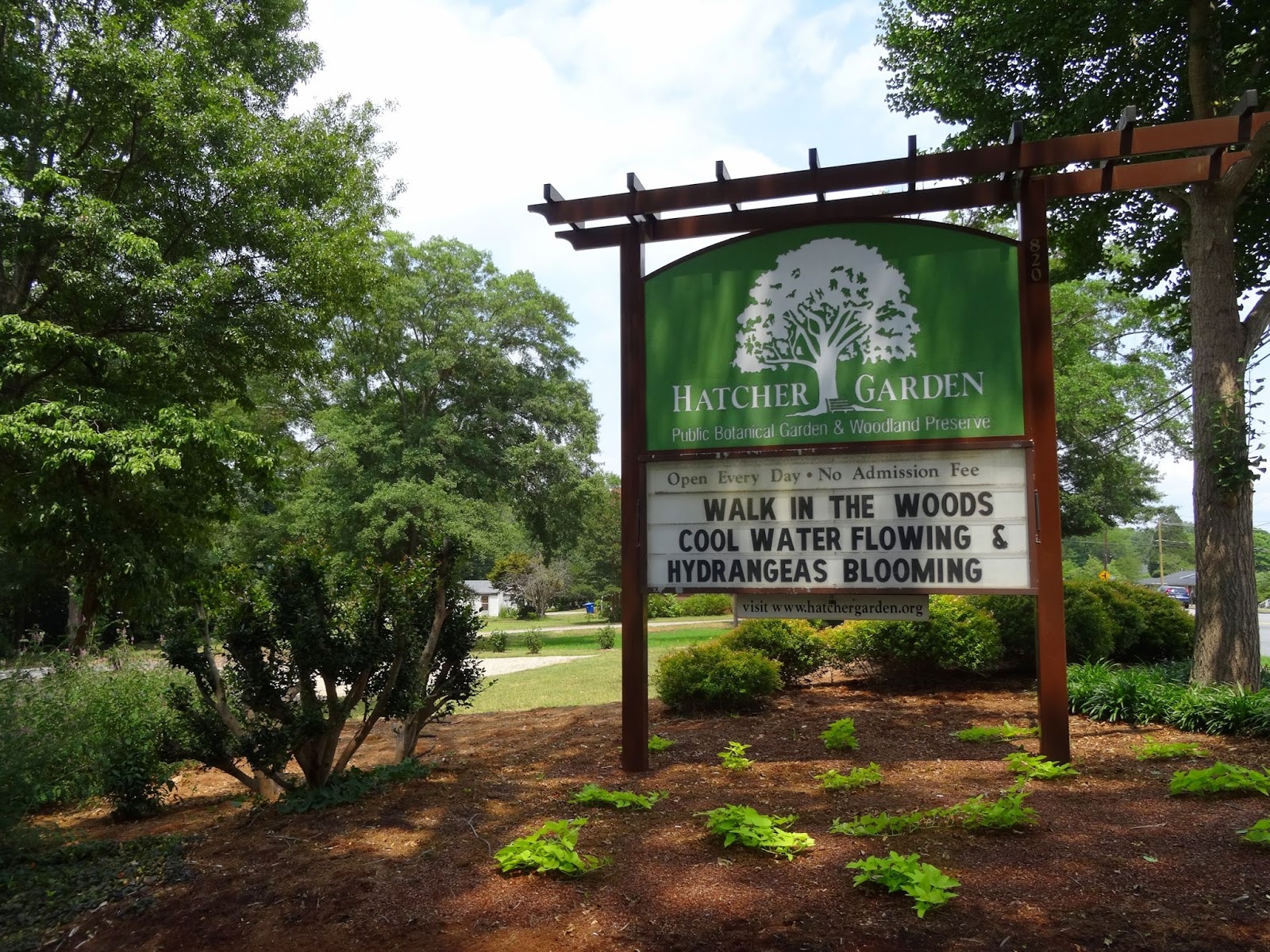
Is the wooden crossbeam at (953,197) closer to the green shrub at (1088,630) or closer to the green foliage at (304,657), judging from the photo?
the green foliage at (304,657)

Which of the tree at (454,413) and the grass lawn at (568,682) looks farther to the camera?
the tree at (454,413)

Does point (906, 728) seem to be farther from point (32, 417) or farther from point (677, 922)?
point (32, 417)

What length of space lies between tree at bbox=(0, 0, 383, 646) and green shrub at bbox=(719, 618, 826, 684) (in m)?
7.09

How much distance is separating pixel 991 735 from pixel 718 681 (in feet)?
9.32

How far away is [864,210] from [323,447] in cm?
3035

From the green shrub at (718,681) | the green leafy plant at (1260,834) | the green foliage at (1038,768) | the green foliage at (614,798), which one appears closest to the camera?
the green leafy plant at (1260,834)

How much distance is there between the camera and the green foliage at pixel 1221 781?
16.3ft

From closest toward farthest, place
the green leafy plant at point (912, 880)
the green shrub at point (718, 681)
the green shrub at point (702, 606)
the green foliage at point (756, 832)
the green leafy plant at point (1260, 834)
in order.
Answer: the green leafy plant at point (912, 880)
the green leafy plant at point (1260, 834)
the green foliage at point (756, 832)
the green shrub at point (718, 681)
the green shrub at point (702, 606)

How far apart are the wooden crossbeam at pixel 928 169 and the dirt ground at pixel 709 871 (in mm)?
4435

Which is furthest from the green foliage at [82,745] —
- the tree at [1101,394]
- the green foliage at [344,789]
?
the tree at [1101,394]

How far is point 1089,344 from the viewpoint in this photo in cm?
2741

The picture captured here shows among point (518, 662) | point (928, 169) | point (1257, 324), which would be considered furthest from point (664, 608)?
point (928, 169)

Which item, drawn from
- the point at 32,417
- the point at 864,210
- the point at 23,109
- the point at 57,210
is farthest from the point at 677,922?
the point at 23,109

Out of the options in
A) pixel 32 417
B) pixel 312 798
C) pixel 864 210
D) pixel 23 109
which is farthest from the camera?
pixel 23 109
